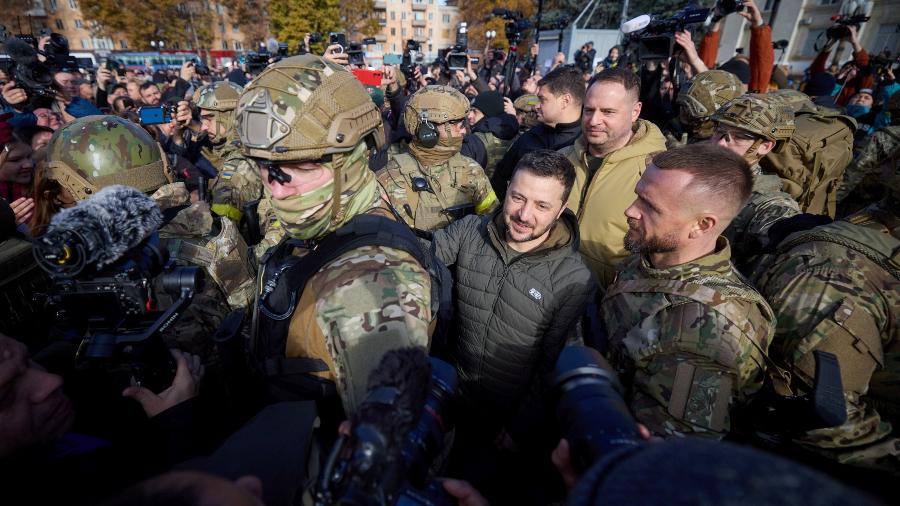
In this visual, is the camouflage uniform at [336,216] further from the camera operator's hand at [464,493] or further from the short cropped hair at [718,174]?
the short cropped hair at [718,174]

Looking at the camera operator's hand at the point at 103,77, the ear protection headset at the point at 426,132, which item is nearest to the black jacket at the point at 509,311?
the ear protection headset at the point at 426,132

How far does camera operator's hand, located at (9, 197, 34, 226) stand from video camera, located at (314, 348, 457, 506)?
172 inches

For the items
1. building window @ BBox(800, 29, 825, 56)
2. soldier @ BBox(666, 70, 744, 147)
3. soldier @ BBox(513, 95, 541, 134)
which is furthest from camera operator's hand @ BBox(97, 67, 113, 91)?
building window @ BBox(800, 29, 825, 56)

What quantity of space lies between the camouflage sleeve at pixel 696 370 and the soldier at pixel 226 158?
3.51 m

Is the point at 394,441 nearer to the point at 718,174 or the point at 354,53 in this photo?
the point at 718,174

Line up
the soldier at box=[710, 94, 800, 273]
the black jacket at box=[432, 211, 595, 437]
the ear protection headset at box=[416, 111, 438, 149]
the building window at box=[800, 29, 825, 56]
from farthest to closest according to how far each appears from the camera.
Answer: the building window at box=[800, 29, 825, 56]
the ear protection headset at box=[416, 111, 438, 149]
the soldier at box=[710, 94, 800, 273]
the black jacket at box=[432, 211, 595, 437]

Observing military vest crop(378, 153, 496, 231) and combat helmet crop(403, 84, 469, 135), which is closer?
combat helmet crop(403, 84, 469, 135)

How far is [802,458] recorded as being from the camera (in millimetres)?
2324

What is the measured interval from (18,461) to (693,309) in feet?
9.55

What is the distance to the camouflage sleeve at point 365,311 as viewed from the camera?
1.41 meters

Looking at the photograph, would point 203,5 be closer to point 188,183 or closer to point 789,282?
point 188,183

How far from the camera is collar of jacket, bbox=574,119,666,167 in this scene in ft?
12.3

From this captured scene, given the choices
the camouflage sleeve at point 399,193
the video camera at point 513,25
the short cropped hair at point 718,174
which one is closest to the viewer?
the short cropped hair at point 718,174

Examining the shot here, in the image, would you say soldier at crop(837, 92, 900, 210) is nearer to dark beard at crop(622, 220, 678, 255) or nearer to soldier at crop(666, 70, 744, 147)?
Answer: soldier at crop(666, 70, 744, 147)
